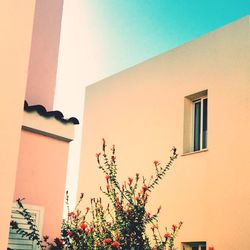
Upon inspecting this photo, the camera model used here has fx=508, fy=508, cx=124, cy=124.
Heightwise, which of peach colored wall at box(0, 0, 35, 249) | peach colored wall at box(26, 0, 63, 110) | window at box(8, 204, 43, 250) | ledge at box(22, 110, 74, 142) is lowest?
window at box(8, 204, 43, 250)

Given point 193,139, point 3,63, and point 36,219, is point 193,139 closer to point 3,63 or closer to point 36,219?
point 36,219

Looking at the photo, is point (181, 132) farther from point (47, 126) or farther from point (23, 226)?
point (23, 226)

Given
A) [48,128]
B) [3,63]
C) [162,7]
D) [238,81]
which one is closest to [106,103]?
[162,7]

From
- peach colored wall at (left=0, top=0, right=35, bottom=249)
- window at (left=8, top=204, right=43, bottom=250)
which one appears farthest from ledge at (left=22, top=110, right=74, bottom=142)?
peach colored wall at (left=0, top=0, right=35, bottom=249)

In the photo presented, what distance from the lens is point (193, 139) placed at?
39.9 ft

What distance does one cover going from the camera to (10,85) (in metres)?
3.22

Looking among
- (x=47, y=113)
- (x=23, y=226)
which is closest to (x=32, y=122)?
(x=47, y=113)

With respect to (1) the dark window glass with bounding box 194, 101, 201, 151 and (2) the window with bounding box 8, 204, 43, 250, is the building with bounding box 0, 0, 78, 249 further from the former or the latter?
(1) the dark window glass with bounding box 194, 101, 201, 151

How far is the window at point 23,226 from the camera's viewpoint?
20.9 ft

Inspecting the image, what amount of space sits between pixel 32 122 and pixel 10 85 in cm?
351

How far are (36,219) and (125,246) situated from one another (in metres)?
1.22

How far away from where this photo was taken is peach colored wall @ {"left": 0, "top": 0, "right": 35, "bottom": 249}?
306 cm

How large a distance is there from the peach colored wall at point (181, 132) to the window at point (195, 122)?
13 cm

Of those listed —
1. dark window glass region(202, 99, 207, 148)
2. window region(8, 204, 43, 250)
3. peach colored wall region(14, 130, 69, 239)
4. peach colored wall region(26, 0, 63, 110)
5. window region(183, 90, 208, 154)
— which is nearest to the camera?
window region(8, 204, 43, 250)
